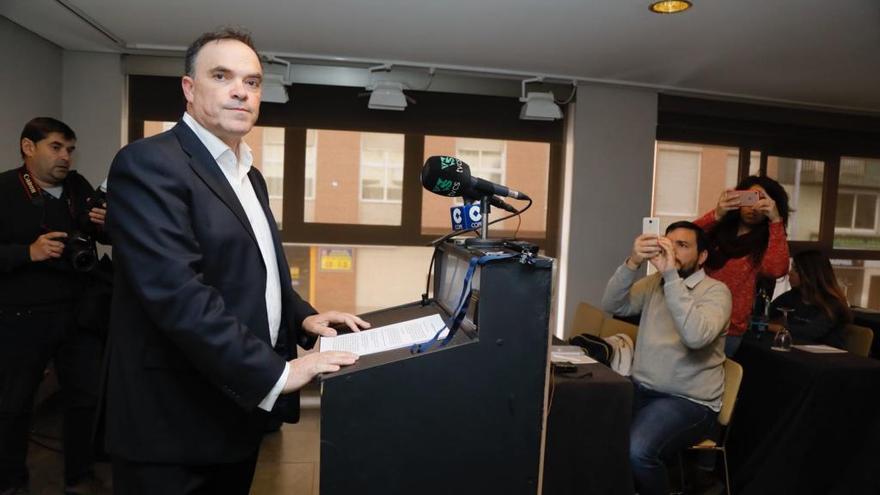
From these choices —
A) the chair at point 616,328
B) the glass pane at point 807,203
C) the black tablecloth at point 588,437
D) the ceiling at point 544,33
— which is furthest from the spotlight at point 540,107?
the black tablecloth at point 588,437

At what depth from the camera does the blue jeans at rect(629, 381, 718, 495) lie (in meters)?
2.19

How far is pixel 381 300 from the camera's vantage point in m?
7.28

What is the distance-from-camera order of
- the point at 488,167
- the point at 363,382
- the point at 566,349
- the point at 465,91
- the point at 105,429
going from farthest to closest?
the point at 488,167
the point at 465,91
the point at 566,349
the point at 105,429
the point at 363,382

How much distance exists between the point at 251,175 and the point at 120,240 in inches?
17.2

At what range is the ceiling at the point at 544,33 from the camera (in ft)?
8.73

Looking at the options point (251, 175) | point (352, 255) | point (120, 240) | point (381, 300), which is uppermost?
point (251, 175)

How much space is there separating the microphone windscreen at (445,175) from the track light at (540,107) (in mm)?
2703

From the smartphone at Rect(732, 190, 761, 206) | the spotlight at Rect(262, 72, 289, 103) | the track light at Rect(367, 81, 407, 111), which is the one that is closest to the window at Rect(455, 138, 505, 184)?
the track light at Rect(367, 81, 407, 111)

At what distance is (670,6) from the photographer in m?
2.55

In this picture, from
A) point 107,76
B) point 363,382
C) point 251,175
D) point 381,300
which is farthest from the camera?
point 381,300

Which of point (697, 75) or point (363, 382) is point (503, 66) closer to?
point (697, 75)

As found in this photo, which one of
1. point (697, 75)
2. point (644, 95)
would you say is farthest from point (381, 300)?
point (697, 75)

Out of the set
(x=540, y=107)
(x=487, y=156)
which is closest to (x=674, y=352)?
(x=540, y=107)

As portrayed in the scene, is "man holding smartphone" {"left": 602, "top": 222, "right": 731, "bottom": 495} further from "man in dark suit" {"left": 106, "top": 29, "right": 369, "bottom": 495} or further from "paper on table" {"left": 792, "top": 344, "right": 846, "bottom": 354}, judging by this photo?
"man in dark suit" {"left": 106, "top": 29, "right": 369, "bottom": 495}
